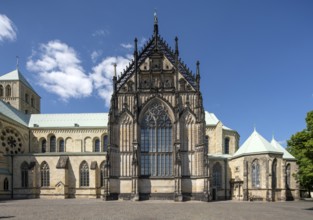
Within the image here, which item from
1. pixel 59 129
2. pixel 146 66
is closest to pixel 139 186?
pixel 146 66

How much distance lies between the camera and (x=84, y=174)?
2178 inches

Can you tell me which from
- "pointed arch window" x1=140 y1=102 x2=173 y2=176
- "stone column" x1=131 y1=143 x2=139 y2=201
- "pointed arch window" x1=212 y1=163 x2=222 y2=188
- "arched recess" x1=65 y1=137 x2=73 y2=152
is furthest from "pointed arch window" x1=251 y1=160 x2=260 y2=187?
"arched recess" x1=65 y1=137 x2=73 y2=152

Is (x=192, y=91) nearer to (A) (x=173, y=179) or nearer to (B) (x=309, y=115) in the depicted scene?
(A) (x=173, y=179)

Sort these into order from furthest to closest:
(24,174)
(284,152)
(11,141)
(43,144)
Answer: (43,144)
(11,141)
(24,174)
(284,152)

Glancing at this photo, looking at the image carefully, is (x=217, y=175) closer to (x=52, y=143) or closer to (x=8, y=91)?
(x=52, y=143)

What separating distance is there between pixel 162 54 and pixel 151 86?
5.97 meters

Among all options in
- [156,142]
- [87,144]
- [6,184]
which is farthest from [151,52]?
[6,184]

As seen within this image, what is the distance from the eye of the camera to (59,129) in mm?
61781

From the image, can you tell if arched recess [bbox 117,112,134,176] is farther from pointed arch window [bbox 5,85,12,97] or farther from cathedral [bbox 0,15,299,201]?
pointed arch window [bbox 5,85,12,97]

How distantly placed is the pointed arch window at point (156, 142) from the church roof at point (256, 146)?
525 inches

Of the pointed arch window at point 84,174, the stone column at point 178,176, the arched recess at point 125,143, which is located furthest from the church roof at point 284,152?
the pointed arch window at point 84,174

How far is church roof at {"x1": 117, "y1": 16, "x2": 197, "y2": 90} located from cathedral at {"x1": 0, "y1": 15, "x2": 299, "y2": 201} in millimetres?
166

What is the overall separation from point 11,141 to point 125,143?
25283mm

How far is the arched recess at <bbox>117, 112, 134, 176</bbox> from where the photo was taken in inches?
1812
